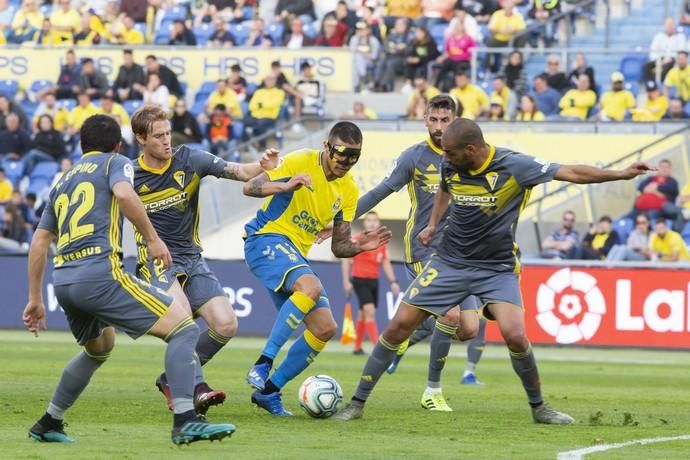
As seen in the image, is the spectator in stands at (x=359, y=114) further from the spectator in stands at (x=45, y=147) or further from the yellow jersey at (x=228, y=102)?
the spectator in stands at (x=45, y=147)

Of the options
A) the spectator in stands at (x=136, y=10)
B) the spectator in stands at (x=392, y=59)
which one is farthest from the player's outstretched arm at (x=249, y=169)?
the spectator in stands at (x=136, y=10)

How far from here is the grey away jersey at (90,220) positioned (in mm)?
9461

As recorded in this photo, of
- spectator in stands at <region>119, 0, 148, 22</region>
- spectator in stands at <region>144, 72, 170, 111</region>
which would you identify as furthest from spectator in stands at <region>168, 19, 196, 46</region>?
spectator in stands at <region>144, 72, 170, 111</region>

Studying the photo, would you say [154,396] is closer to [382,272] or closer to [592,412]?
[592,412]

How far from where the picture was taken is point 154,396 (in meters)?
13.6

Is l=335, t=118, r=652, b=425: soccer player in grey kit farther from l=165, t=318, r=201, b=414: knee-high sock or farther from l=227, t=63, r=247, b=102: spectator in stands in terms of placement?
l=227, t=63, r=247, b=102: spectator in stands

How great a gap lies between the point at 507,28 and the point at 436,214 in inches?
682

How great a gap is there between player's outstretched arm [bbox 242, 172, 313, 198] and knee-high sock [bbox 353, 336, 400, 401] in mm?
1426

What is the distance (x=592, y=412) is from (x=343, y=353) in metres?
9.49

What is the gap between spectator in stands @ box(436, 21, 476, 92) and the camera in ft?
94.4

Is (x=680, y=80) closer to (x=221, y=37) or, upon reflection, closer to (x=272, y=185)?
(x=221, y=37)

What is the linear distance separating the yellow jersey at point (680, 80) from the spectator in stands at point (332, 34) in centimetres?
713

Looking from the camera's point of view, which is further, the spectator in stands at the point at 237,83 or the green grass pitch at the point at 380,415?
the spectator in stands at the point at 237,83

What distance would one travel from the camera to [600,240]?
24641mm
